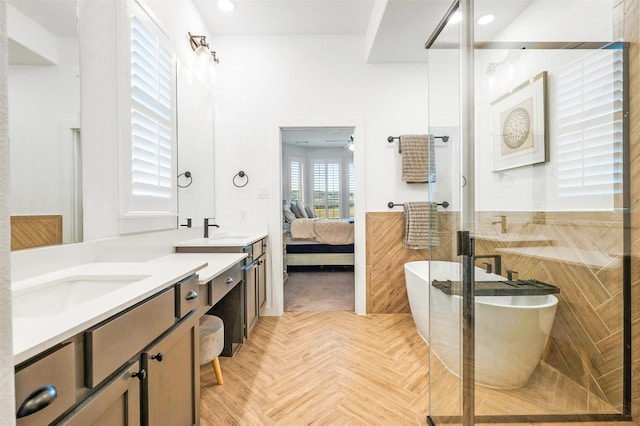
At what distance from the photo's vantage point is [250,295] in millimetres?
2303

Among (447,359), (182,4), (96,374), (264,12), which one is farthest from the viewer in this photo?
(264,12)

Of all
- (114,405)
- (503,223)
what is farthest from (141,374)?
(503,223)

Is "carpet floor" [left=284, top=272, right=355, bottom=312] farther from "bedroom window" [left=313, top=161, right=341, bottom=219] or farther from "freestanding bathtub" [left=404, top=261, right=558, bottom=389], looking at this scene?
"bedroom window" [left=313, top=161, right=341, bottom=219]

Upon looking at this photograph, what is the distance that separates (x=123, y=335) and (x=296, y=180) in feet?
22.7

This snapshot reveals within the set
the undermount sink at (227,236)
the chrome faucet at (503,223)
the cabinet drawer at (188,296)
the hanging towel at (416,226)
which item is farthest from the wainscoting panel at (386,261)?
the cabinet drawer at (188,296)

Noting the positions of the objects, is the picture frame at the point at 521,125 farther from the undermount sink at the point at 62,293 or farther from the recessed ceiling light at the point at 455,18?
the undermount sink at the point at 62,293

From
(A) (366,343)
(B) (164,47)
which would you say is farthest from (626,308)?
(B) (164,47)

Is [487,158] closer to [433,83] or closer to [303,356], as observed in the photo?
[433,83]

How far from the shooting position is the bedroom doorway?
3.57 meters

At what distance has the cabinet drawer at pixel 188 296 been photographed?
1097mm

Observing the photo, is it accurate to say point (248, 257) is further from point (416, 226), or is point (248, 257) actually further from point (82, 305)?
point (416, 226)

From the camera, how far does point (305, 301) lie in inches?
132

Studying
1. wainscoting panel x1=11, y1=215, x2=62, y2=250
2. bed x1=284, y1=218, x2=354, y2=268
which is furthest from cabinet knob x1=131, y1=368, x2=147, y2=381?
bed x1=284, y1=218, x2=354, y2=268

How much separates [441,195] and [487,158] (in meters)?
0.66
